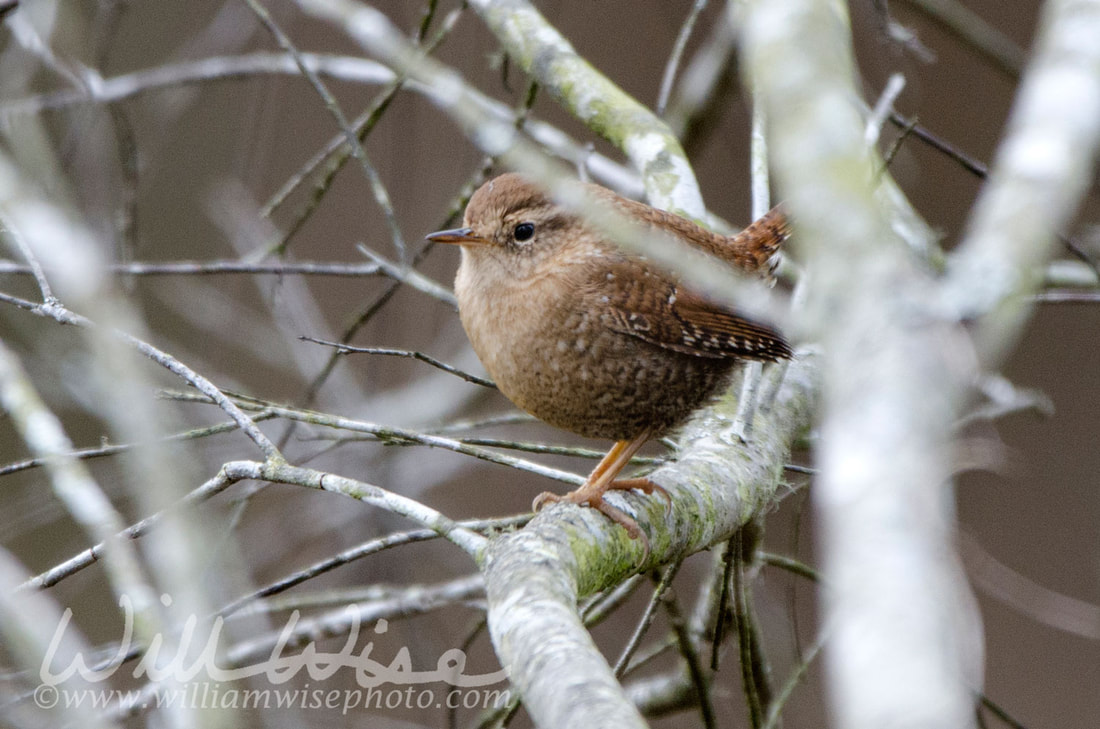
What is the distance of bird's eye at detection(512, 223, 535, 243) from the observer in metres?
2.89

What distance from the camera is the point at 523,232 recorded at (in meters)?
2.89

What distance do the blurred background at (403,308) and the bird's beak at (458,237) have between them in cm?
40

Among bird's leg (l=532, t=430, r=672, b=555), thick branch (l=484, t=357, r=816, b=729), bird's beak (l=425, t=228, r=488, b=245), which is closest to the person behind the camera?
thick branch (l=484, t=357, r=816, b=729)

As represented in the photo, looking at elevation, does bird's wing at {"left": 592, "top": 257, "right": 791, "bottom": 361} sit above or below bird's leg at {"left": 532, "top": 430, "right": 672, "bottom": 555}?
above

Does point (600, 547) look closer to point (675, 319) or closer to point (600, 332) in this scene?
Result: point (600, 332)

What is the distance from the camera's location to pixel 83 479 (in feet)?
4.65

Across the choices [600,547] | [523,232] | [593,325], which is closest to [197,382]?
[600,547]

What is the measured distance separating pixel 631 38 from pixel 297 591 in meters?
3.22

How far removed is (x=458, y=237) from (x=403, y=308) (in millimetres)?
2619

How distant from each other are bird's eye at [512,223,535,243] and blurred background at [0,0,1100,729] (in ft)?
1.43

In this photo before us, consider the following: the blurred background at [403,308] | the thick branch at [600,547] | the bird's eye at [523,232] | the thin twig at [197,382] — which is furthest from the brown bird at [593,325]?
the thin twig at [197,382]

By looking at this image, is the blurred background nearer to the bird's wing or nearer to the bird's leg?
the bird's wing

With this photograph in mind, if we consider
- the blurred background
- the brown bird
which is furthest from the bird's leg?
the blurred background

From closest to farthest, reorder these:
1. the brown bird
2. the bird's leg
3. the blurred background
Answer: the bird's leg < the brown bird < the blurred background
